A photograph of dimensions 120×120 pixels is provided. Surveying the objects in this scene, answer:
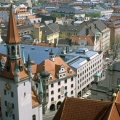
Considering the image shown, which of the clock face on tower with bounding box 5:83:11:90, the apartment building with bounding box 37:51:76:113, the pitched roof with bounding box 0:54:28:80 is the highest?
the pitched roof with bounding box 0:54:28:80

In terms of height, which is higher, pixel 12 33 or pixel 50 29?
pixel 12 33

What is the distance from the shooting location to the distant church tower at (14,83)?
61594 mm

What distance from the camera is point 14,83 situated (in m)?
61.8

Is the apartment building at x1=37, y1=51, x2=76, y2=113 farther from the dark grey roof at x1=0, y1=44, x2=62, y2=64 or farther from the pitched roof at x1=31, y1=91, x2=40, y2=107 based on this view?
the pitched roof at x1=31, y1=91, x2=40, y2=107

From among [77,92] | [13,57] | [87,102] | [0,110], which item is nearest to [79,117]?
[87,102]

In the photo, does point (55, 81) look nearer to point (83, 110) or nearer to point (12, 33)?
point (12, 33)

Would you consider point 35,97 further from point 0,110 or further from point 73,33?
point 73,33

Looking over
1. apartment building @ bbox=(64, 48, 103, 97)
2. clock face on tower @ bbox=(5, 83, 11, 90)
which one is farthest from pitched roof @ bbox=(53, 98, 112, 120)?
apartment building @ bbox=(64, 48, 103, 97)

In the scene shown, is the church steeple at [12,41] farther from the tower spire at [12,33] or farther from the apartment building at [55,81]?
the apartment building at [55,81]

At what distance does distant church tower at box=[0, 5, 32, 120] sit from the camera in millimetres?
61594

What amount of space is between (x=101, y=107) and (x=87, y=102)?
2.76m

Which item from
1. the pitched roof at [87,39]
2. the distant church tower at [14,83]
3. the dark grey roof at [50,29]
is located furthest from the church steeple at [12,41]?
the dark grey roof at [50,29]

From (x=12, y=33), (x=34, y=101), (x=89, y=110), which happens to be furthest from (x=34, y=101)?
(x=89, y=110)

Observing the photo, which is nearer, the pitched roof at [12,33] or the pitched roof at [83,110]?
the pitched roof at [83,110]
